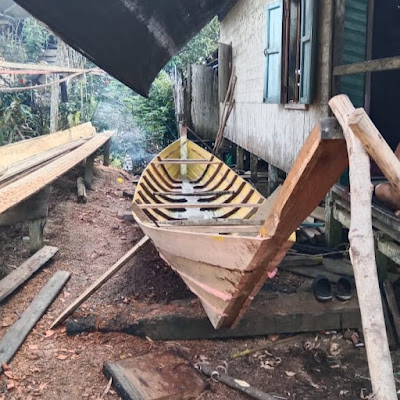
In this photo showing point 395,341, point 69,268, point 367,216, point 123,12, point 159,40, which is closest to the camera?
point 367,216

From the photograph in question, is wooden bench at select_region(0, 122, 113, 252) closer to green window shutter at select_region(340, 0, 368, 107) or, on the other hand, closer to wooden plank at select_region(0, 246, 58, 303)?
wooden plank at select_region(0, 246, 58, 303)

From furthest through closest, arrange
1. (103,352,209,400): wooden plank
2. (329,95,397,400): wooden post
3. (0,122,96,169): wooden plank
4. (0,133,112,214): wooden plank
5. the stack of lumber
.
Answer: (0,122,96,169): wooden plank
the stack of lumber
(0,133,112,214): wooden plank
(103,352,209,400): wooden plank
(329,95,397,400): wooden post

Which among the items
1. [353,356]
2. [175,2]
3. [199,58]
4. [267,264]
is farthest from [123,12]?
[199,58]

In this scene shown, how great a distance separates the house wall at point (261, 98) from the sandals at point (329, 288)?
1.80 m

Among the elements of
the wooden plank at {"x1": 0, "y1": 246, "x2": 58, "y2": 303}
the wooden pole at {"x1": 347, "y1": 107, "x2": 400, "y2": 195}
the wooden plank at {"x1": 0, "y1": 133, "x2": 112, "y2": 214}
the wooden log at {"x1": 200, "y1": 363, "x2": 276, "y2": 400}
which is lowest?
the wooden log at {"x1": 200, "y1": 363, "x2": 276, "y2": 400}

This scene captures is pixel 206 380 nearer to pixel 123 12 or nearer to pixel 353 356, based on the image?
pixel 353 356

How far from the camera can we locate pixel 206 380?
366 cm

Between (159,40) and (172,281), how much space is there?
276cm

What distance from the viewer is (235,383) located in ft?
11.8

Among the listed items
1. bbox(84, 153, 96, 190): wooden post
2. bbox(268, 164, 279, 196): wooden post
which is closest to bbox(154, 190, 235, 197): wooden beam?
bbox(268, 164, 279, 196): wooden post

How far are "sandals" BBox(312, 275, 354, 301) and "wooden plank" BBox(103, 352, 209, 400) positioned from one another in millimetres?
1471

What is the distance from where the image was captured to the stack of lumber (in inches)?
193

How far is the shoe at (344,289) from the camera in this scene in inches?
175

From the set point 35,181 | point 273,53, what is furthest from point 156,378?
point 273,53
